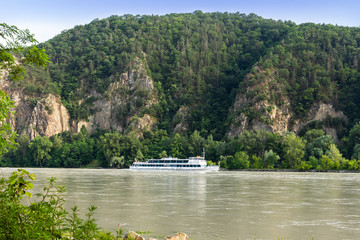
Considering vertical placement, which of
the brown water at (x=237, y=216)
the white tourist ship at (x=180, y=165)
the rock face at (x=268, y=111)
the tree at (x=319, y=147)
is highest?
the rock face at (x=268, y=111)

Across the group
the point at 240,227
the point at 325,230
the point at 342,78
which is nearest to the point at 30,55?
the point at 240,227

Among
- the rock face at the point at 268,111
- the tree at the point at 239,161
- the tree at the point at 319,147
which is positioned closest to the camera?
the tree at the point at 319,147

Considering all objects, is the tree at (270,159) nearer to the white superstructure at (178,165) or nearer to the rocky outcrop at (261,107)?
the white superstructure at (178,165)

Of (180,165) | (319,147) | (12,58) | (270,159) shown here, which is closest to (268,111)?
(319,147)

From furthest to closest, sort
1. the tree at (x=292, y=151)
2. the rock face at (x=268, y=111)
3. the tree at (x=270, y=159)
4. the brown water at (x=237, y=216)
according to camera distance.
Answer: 1. the rock face at (x=268, y=111)
2. the tree at (x=270, y=159)
3. the tree at (x=292, y=151)
4. the brown water at (x=237, y=216)

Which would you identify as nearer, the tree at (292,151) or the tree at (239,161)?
the tree at (292,151)

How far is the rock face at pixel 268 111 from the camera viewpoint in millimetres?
177250

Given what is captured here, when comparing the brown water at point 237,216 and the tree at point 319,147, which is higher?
the tree at point 319,147

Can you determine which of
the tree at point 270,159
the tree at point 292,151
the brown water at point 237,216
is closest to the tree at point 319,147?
the tree at point 292,151

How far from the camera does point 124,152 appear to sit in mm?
169500

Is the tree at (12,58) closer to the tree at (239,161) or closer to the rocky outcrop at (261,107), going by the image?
the tree at (239,161)

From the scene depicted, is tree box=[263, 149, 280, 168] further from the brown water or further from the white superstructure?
the brown water

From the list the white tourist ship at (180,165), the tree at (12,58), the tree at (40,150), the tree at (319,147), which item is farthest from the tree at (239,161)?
the tree at (12,58)

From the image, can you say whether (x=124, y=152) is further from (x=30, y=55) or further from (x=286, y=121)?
(x=30, y=55)
